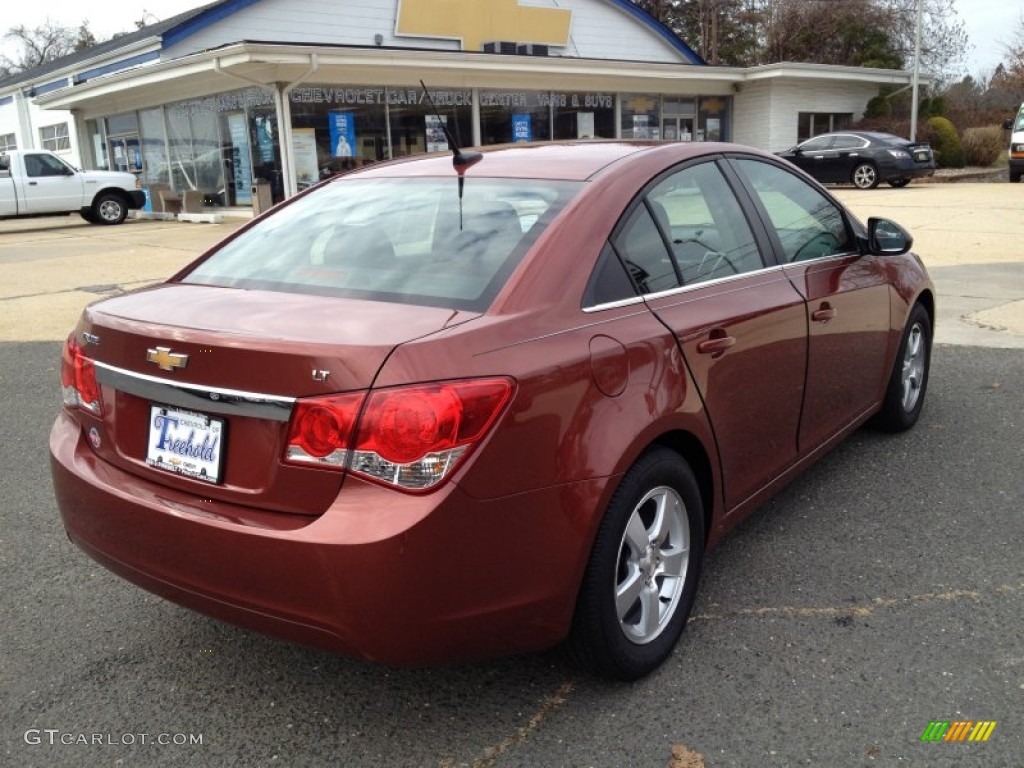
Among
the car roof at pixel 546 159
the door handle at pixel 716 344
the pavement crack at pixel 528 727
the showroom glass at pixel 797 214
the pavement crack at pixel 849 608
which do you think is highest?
the car roof at pixel 546 159

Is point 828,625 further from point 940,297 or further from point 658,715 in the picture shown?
point 940,297

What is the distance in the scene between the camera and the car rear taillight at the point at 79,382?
2.79 m

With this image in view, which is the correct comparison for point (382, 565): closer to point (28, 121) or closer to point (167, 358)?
point (167, 358)

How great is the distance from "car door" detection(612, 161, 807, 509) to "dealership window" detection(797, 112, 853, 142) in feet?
99.1

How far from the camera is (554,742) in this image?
99.6 inches

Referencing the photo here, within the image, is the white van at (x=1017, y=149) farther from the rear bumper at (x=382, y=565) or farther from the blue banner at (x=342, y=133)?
the rear bumper at (x=382, y=565)

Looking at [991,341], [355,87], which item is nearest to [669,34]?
[355,87]

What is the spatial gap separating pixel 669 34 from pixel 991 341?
87.8 ft

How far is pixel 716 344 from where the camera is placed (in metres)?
3.04

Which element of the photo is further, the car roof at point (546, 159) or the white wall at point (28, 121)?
the white wall at point (28, 121)

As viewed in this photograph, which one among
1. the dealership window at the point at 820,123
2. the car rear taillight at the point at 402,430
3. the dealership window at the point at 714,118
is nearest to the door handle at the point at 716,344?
the car rear taillight at the point at 402,430

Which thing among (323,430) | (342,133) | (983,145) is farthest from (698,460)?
(983,145)

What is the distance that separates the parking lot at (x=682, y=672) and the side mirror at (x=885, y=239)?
1052 millimetres

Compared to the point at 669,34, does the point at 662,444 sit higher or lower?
lower
